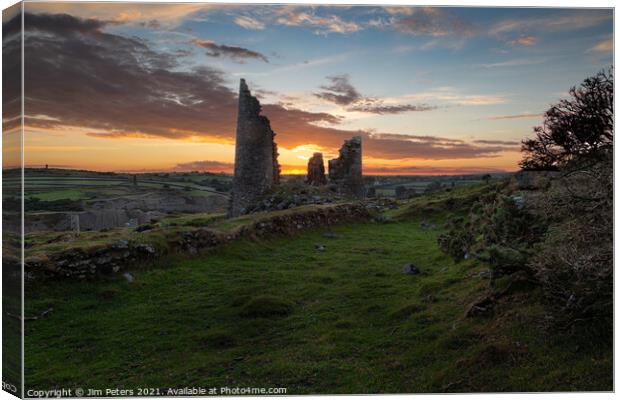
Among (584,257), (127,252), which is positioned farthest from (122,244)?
(584,257)

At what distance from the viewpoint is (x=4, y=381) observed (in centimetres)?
A: 833

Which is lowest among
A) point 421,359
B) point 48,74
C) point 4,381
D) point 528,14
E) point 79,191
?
point 4,381

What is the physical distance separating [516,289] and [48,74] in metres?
10.0

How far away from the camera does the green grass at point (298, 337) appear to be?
746cm

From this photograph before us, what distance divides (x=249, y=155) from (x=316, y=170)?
8.71 m

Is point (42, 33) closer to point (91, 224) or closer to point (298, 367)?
point (91, 224)

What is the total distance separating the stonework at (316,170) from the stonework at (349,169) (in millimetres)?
2309

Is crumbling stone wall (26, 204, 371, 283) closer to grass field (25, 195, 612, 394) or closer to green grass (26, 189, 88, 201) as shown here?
grass field (25, 195, 612, 394)

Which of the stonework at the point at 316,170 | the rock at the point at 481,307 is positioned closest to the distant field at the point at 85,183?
the rock at the point at 481,307

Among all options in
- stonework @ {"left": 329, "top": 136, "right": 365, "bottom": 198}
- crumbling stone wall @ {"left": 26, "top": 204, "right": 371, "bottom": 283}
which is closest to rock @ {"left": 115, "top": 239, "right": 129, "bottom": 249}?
crumbling stone wall @ {"left": 26, "top": 204, "right": 371, "bottom": 283}

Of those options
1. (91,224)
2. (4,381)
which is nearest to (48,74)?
(91,224)

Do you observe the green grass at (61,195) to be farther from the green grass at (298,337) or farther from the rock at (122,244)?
the green grass at (298,337)

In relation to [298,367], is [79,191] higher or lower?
higher

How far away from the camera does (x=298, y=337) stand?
29.7 feet
